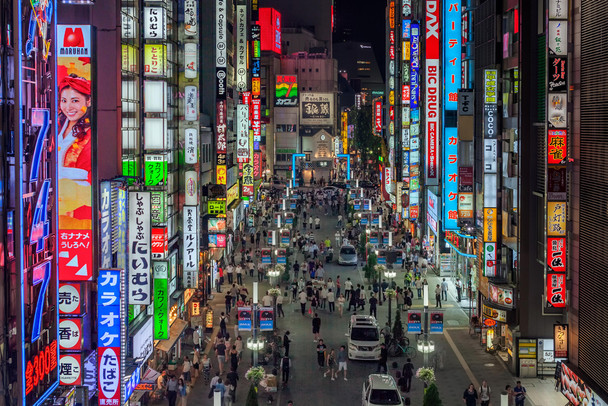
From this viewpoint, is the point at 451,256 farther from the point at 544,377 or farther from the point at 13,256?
the point at 13,256

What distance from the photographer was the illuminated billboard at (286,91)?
150m

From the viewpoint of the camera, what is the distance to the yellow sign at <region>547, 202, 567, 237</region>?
27844 mm

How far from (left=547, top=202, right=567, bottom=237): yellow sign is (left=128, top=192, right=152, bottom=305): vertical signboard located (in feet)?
39.5

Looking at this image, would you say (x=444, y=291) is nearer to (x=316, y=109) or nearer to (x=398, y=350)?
(x=398, y=350)

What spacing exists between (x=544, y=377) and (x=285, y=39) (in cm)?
15652

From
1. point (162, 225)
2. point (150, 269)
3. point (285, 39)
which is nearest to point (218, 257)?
point (162, 225)

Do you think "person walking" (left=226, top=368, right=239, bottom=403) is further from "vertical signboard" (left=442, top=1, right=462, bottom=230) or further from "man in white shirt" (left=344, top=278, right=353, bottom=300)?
"man in white shirt" (left=344, top=278, right=353, bottom=300)

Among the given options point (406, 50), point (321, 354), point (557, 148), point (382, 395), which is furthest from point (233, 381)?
point (406, 50)

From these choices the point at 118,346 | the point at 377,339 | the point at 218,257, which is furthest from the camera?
the point at 218,257

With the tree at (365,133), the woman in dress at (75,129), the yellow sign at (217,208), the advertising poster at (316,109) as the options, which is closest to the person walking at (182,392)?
the woman in dress at (75,129)

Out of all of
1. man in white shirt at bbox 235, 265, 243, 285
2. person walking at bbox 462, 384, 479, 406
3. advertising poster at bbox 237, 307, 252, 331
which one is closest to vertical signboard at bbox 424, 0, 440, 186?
man in white shirt at bbox 235, 265, 243, 285

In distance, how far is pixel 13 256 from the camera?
17.0 meters

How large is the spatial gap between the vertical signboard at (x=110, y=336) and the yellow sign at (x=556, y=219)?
12.4m

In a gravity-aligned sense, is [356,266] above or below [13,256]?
below
